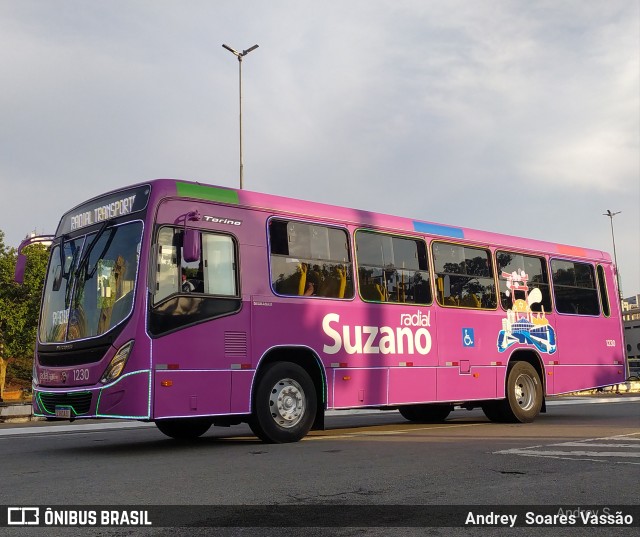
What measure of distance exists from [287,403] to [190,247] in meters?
2.64

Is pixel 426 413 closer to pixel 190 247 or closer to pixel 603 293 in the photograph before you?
pixel 603 293

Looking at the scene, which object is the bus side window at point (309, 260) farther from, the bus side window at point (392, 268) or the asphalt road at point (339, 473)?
the asphalt road at point (339, 473)

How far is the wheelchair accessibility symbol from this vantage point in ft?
43.2

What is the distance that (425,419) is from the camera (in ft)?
50.7

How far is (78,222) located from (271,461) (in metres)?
4.67

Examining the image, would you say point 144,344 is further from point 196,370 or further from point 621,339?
point 621,339

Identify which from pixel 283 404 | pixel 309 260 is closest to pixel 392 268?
pixel 309 260

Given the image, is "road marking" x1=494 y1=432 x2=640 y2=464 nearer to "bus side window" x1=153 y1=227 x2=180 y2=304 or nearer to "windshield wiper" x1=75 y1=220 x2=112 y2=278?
"bus side window" x1=153 y1=227 x2=180 y2=304

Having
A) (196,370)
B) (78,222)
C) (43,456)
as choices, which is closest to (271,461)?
(196,370)

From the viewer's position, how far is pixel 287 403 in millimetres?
10383

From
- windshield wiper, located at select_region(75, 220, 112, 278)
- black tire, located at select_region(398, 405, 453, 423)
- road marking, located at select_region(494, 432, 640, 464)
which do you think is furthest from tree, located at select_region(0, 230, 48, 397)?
road marking, located at select_region(494, 432, 640, 464)

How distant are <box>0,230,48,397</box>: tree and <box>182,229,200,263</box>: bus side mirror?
116 feet

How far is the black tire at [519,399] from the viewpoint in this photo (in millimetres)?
13930

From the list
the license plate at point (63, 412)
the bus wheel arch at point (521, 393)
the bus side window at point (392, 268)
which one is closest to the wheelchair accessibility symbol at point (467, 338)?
the bus side window at point (392, 268)
